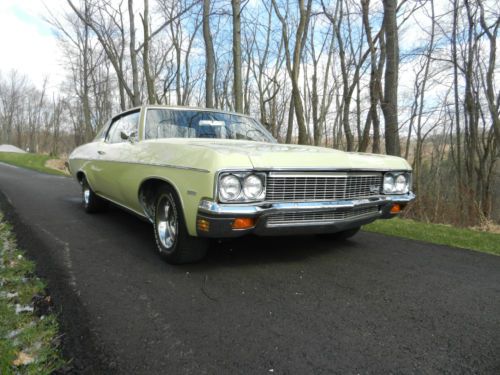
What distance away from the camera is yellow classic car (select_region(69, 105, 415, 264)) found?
8.51 ft

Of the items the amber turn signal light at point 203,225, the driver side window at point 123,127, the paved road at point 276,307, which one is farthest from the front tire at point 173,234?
the driver side window at point 123,127

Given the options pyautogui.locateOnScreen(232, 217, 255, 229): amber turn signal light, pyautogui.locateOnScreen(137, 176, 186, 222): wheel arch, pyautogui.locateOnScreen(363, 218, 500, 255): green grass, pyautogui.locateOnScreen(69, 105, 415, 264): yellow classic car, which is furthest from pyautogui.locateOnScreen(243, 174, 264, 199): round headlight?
pyautogui.locateOnScreen(363, 218, 500, 255): green grass

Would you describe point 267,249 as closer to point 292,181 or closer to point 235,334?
point 292,181

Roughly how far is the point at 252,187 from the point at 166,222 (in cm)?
108

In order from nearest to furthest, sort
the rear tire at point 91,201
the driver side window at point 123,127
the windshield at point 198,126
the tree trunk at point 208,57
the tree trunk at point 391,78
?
1. the windshield at point 198,126
2. the driver side window at point 123,127
3. the rear tire at point 91,201
4. the tree trunk at point 391,78
5. the tree trunk at point 208,57

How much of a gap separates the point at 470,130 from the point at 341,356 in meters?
18.5

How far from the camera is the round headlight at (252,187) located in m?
2.62

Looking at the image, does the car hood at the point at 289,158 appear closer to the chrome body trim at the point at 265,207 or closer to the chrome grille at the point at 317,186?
the chrome grille at the point at 317,186

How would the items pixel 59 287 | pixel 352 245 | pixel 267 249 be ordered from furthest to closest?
pixel 352 245 → pixel 267 249 → pixel 59 287

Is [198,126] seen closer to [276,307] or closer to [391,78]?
[276,307]

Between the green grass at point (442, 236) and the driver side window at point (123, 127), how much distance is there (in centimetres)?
345

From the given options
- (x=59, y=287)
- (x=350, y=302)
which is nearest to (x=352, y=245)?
(x=350, y=302)

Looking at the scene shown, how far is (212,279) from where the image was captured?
2844mm

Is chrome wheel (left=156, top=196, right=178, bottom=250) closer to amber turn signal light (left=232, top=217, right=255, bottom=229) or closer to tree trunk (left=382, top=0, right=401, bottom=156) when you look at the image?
amber turn signal light (left=232, top=217, right=255, bottom=229)
